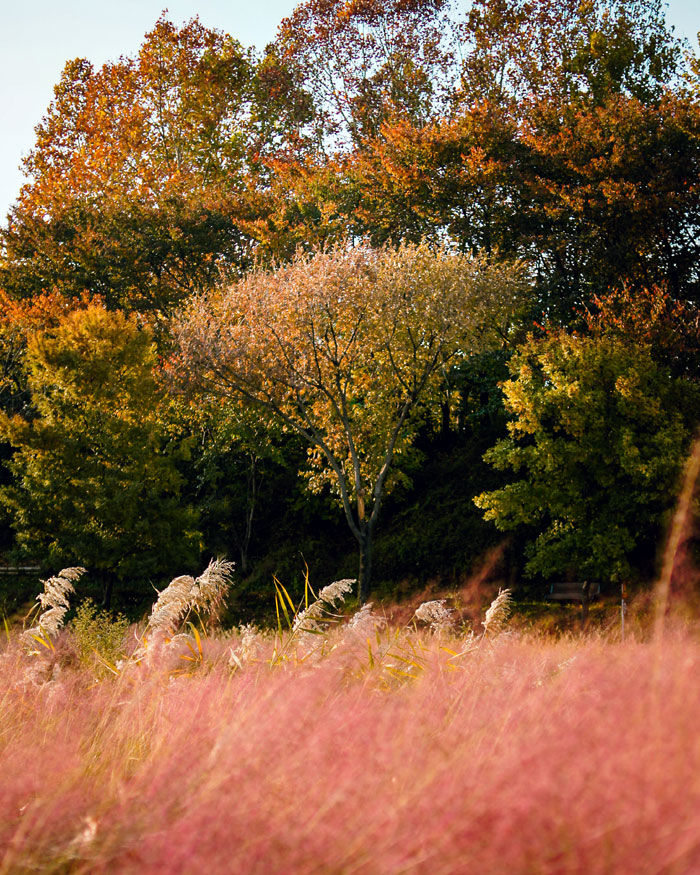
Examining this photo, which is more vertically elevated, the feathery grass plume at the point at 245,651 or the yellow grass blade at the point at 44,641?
the yellow grass blade at the point at 44,641

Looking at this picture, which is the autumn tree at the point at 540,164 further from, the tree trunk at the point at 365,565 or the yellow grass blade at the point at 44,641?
the yellow grass blade at the point at 44,641

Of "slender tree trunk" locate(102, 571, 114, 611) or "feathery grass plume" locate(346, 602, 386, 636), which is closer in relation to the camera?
"feathery grass plume" locate(346, 602, 386, 636)

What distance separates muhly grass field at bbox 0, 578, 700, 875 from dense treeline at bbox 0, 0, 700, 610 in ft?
51.9

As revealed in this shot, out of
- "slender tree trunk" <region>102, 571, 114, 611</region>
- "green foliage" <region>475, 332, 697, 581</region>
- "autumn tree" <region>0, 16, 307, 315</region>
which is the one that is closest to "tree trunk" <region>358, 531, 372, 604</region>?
"green foliage" <region>475, 332, 697, 581</region>

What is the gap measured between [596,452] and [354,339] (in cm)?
732

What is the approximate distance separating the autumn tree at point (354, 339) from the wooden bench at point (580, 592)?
5.57 metres

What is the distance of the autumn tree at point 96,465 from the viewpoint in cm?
2292

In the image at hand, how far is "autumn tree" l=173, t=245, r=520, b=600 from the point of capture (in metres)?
21.8

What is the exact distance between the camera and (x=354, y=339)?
22.5m

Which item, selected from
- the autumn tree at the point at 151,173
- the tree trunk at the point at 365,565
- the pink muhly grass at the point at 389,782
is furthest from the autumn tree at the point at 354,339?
the pink muhly grass at the point at 389,782

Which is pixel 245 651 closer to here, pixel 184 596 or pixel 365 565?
pixel 184 596

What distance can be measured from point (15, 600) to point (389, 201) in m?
19.2

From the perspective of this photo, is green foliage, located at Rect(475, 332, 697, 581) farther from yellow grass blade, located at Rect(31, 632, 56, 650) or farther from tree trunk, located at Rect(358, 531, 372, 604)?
yellow grass blade, located at Rect(31, 632, 56, 650)

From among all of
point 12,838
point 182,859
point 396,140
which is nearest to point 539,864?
point 182,859
